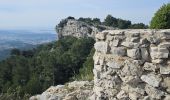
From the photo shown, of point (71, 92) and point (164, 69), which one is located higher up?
point (164, 69)

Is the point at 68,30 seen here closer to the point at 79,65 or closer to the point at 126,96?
the point at 79,65

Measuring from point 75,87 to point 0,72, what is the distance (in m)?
37.1

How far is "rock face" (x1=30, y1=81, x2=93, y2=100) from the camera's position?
12.4 m

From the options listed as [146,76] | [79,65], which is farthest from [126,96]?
[79,65]

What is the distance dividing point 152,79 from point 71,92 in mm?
4393

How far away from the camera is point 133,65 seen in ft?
30.4

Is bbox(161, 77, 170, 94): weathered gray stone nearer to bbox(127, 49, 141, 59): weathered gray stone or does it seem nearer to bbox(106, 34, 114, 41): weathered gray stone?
bbox(127, 49, 141, 59): weathered gray stone

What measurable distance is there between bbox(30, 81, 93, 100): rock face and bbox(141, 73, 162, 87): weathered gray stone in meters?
3.20

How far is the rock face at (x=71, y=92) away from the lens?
12406 mm

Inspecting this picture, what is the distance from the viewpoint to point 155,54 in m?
8.89

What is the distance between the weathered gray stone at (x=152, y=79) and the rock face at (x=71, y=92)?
3.20 m

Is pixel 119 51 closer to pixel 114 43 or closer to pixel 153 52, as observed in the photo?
pixel 114 43

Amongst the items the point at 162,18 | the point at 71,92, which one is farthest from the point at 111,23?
the point at 162,18

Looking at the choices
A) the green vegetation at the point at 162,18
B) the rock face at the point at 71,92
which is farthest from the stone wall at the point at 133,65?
the rock face at the point at 71,92
